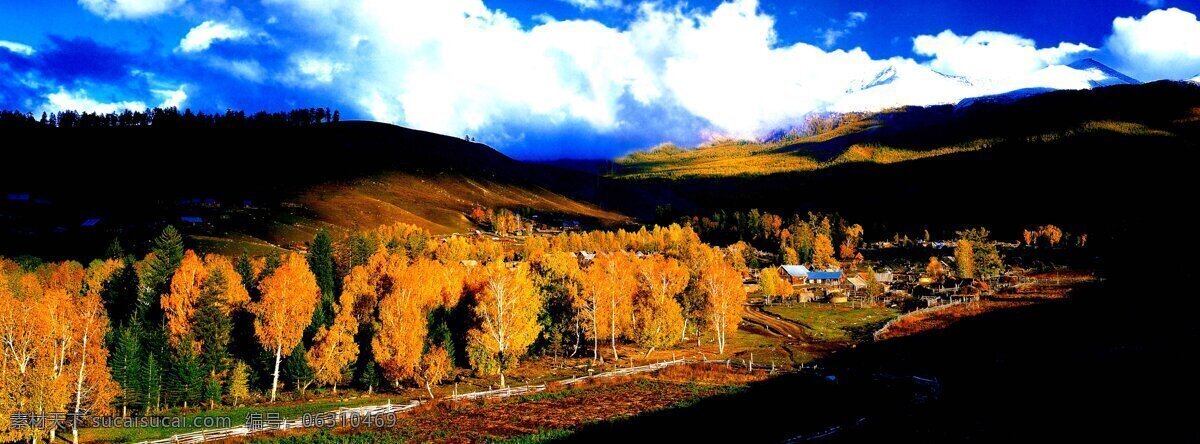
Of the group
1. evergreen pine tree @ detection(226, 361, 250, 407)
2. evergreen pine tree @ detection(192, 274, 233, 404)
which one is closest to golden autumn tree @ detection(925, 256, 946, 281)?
evergreen pine tree @ detection(226, 361, 250, 407)

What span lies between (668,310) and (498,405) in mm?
29950

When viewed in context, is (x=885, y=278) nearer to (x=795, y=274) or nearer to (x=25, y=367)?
(x=795, y=274)

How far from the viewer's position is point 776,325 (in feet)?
301

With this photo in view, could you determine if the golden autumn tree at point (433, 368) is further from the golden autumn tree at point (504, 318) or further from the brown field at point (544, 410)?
the brown field at point (544, 410)

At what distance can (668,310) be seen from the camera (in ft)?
250

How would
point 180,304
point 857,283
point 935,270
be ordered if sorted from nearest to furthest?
1. point 180,304
2. point 857,283
3. point 935,270

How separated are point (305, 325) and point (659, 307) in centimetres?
3784

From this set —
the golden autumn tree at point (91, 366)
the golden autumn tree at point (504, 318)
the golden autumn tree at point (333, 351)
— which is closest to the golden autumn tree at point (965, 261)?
the golden autumn tree at point (504, 318)

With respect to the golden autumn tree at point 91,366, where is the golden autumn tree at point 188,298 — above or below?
above

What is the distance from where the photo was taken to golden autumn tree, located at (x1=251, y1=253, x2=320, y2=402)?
59375mm

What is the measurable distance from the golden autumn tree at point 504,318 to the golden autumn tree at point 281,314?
1594 cm

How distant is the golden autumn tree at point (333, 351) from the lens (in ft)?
200

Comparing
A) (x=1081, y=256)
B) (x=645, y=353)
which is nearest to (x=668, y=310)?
(x=645, y=353)

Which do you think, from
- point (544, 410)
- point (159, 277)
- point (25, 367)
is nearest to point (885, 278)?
point (544, 410)
